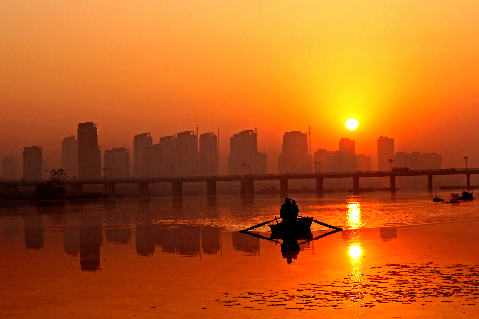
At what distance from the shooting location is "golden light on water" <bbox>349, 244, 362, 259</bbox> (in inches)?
1174

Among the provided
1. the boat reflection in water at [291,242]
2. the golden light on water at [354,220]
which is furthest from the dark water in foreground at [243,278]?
the golden light on water at [354,220]

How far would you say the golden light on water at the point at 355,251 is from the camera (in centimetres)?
2983

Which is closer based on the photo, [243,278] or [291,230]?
[243,278]

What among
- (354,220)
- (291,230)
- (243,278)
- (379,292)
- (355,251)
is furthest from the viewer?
(354,220)

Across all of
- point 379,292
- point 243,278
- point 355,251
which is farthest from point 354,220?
point 379,292

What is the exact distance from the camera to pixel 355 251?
3209cm

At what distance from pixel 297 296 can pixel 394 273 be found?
585cm

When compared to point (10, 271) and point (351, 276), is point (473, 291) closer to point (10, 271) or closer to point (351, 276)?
point (351, 276)

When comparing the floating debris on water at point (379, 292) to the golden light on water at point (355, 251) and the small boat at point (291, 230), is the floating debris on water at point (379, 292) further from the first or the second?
the small boat at point (291, 230)

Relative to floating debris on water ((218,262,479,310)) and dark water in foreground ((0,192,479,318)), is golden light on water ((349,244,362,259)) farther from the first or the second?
floating debris on water ((218,262,479,310))

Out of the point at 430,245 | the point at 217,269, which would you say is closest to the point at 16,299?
the point at 217,269

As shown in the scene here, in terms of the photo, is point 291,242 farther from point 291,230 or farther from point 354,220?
point 354,220

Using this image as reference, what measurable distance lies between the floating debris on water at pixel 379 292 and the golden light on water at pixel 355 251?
576cm

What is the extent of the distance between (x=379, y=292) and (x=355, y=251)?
41.2 ft
